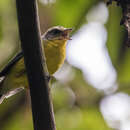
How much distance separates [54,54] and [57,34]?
0.40 metres

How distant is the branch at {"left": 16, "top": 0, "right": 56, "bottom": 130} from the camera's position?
5.16 ft

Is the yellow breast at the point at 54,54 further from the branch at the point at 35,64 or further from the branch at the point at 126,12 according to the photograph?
the branch at the point at 126,12

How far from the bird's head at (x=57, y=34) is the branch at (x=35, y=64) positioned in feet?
6.80

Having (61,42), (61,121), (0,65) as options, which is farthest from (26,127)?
(61,42)

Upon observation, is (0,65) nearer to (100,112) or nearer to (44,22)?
(44,22)

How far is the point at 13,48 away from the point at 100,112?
1185mm

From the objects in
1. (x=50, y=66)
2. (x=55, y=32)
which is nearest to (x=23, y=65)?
(x=50, y=66)

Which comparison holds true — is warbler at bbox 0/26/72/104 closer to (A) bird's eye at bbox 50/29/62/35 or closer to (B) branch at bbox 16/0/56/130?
(A) bird's eye at bbox 50/29/62/35

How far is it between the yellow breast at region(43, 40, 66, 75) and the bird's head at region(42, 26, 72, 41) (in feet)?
0.29

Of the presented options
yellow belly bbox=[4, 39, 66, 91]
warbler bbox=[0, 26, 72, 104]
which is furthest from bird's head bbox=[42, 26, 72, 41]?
yellow belly bbox=[4, 39, 66, 91]

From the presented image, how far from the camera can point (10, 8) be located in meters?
3.59

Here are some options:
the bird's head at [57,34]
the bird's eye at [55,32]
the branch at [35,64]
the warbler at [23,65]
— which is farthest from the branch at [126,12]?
the bird's eye at [55,32]

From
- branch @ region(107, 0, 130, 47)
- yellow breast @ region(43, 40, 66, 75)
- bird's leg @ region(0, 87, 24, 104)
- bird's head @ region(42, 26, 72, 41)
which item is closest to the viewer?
branch @ region(107, 0, 130, 47)

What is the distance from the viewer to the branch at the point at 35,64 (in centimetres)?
157
